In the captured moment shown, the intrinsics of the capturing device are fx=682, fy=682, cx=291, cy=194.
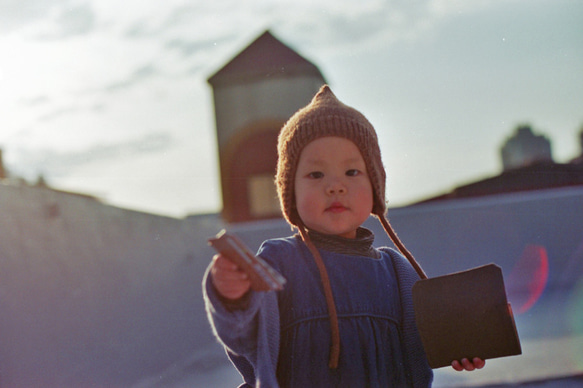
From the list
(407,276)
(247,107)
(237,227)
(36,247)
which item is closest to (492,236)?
(237,227)

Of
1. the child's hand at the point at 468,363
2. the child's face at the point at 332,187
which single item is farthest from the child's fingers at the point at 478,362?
the child's face at the point at 332,187

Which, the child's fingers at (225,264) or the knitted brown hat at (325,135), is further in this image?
the knitted brown hat at (325,135)

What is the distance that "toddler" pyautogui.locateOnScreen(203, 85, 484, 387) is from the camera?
154 cm

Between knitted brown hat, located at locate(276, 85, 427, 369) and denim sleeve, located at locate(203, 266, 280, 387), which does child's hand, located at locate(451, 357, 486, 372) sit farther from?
denim sleeve, located at locate(203, 266, 280, 387)

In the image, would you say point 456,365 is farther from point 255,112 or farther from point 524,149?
point 524,149

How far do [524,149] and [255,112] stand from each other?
4940 mm

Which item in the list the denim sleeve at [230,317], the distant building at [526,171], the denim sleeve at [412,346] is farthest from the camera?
the distant building at [526,171]

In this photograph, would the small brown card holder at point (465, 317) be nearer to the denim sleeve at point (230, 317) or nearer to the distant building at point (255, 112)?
the denim sleeve at point (230, 317)

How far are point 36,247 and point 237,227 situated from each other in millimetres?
5660

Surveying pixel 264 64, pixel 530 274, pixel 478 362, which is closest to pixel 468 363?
pixel 478 362

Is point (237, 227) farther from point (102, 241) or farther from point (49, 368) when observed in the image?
point (49, 368)

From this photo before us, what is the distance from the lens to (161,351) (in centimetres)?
656

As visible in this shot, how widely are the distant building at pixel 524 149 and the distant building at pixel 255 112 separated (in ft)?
11.9

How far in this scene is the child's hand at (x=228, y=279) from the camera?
1331 mm
